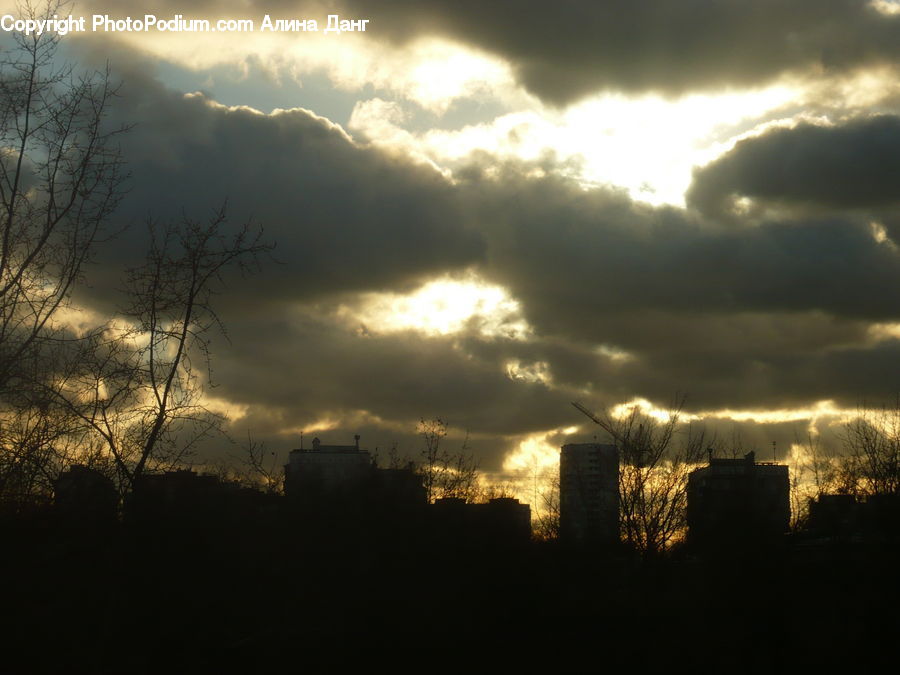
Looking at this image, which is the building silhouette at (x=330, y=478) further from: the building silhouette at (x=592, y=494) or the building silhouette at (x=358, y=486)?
the building silhouette at (x=592, y=494)

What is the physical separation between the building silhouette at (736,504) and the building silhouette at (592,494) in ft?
10.8

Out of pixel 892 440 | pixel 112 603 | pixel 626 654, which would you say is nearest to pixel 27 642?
pixel 112 603

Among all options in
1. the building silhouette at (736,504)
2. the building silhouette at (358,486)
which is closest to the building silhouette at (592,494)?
the building silhouette at (736,504)

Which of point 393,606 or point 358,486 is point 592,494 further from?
point 393,606

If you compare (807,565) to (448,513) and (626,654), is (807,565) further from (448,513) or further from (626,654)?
(448,513)

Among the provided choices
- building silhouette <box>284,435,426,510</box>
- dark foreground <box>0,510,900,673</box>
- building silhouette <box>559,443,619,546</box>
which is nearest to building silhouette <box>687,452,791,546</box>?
dark foreground <box>0,510,900,673</box>

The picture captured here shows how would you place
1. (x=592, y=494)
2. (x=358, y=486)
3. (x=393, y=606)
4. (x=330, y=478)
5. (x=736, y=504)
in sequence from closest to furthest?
(x=393, y=606) → (x=358, y=486) → (x=330, y=478) → (x=736, y=504) → (x=592, y=494)

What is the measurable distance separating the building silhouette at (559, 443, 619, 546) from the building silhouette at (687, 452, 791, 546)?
328 cm

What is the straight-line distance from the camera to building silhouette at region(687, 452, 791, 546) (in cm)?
2470

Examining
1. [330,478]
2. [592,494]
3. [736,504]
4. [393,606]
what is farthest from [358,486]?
[592,494]

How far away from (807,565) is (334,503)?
12953mm

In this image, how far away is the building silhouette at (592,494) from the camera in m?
34.4

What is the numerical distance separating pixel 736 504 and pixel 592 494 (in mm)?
12561

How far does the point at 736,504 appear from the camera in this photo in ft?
94.0
